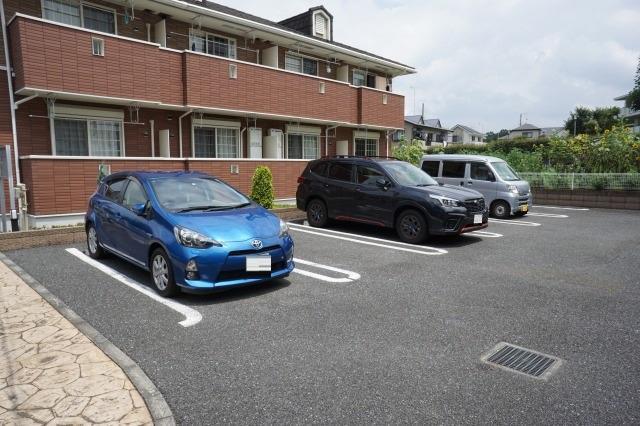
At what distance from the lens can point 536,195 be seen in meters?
16.0

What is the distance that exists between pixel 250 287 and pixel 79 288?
211 centimetres

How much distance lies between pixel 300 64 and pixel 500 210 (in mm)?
9081

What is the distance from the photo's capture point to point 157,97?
1082 cm

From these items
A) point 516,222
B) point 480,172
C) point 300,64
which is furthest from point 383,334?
point 300,64

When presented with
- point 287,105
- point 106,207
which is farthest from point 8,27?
point 287,105

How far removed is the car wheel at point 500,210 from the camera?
38.8ft

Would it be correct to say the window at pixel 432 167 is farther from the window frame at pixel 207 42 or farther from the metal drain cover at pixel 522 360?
the metal drain cover at pixel 522 360

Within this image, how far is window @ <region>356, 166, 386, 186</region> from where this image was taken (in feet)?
28.1

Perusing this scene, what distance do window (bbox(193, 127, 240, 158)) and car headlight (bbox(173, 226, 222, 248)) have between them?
8622mm

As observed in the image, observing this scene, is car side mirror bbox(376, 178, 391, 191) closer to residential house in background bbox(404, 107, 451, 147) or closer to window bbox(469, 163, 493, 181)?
window bbox(469, 163, 493, 181)

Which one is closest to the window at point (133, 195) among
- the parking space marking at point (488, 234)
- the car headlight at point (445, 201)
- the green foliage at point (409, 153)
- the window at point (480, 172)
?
the car headlight at point (445, 201)

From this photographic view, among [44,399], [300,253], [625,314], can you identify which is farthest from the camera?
[300,253]

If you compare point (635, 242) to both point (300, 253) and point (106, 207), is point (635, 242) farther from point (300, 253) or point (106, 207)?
point (106, 207)

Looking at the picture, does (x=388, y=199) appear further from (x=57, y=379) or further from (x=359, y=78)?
(x=359, y=78)
